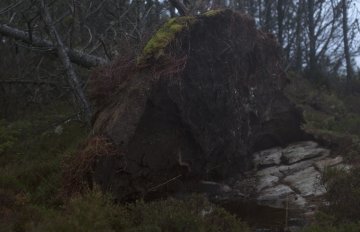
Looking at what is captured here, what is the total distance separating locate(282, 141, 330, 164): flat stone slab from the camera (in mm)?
12344

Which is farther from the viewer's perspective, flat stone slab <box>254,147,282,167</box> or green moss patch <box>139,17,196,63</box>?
flat stone slab <box>254,147,282,167</box>

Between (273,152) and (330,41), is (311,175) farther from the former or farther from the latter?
(330,41)

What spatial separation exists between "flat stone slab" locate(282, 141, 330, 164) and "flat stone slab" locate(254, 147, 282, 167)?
15 cm

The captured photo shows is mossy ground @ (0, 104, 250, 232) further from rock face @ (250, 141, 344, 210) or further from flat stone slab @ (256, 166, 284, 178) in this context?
flat stone slab @ (256, 166, 284, 178)

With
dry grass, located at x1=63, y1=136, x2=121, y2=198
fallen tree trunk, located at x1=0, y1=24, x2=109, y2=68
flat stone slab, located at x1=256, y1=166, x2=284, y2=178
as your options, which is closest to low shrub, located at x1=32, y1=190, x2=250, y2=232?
dry grass, located at x1=63, y1=136, x2=121, y2=198

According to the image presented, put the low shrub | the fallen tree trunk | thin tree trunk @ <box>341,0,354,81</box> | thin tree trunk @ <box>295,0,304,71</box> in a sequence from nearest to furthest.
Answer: the low shrub
the fallen tree trunk
thin tree trunk @ <box>341,0,354,81</box>
thin tree trunk @ <box>295,0,304,71</box>

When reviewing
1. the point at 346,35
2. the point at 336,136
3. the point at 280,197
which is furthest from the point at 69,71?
the point at 346,35

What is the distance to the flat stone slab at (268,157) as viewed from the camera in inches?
493

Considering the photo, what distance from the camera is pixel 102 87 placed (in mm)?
10984

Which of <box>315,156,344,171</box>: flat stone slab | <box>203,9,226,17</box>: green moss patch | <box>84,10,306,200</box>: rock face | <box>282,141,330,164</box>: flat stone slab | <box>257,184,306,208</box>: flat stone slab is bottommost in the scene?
<box>257,184,306,208</box>: flat stone slab

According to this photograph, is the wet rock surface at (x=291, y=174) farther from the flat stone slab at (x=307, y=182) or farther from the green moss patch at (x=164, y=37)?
the green moss patch at (x=164, y=37)

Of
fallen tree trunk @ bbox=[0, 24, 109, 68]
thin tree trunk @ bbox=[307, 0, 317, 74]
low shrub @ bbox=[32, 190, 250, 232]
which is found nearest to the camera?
low shrub @ bbox=[32, 190, 250, 232]

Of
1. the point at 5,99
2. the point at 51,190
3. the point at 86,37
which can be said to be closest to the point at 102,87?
the point at 51,190

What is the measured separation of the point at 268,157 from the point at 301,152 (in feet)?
2.57
